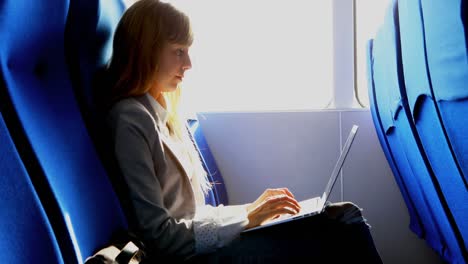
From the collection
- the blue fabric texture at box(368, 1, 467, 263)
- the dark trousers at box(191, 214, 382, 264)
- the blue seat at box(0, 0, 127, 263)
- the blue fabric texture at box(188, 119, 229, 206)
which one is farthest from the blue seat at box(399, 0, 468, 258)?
the blue fabric texture at box(188, 119, 229, 206)

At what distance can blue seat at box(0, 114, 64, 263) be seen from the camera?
32.7 inches

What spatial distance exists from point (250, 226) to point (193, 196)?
0.17 m

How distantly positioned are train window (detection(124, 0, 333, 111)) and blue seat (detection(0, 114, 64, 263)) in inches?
59.9

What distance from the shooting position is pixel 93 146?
1168 mm

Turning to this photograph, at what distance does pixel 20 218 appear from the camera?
0.86m

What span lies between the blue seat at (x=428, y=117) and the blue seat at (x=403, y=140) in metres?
0.05

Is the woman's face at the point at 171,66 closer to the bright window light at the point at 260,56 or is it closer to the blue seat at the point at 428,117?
the blue seat at the point at 428,117

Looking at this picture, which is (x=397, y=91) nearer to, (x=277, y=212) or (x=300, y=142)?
(x=277, y=212)

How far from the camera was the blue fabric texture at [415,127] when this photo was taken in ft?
3.91

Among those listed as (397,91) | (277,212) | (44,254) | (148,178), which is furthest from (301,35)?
(44,254)

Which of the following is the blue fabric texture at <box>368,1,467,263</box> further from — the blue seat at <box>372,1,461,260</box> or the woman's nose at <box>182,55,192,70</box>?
the woman's nose at <box>182,55,192,70</box>

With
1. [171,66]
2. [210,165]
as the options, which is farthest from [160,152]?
[210,165]

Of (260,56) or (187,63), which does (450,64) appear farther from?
(260,56)

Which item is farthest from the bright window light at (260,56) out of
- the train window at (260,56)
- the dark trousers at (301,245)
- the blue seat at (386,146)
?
the dark trousers at (301,245)
